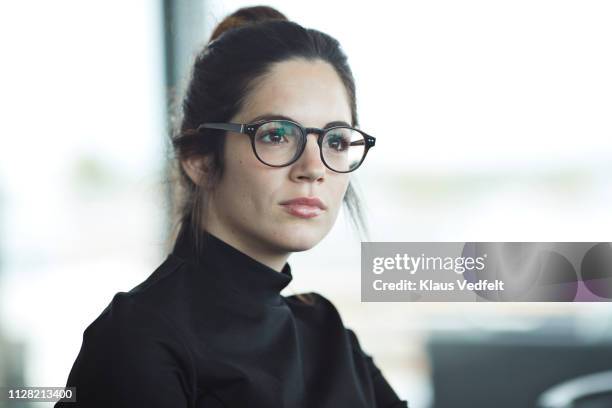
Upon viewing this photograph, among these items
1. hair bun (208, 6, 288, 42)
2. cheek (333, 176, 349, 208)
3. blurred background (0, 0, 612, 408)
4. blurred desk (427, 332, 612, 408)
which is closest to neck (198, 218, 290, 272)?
cheek (333, 176, 349, 208)

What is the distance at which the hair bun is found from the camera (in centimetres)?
118

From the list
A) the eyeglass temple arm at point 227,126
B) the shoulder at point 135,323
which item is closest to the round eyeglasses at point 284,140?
the eyeglass temple arm at point 227,126

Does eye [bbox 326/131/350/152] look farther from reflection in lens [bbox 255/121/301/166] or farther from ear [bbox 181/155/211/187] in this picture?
ear [bbox 181/155/211/187]

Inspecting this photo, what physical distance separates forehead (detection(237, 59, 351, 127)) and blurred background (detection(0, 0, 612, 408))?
146 cm

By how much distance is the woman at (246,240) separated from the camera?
0.90 meters

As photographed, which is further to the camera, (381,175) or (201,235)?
(381,175)

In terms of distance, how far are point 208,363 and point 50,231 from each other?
2368 mm

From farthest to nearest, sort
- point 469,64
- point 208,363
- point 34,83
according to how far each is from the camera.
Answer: point 34,83 → point 469,64 → point 208,363

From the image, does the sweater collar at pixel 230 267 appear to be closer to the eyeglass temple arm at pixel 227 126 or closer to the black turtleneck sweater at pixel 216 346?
the black turtleneck sweater at pixel 216 346

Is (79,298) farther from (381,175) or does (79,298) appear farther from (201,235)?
(201,235)

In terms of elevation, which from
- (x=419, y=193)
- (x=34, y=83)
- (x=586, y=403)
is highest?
(x=34, y=83)

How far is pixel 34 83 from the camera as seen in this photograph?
2.90 meters

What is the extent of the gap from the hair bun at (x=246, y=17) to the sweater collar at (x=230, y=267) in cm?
36

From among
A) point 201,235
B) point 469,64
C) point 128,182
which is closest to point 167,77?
point 128,182
